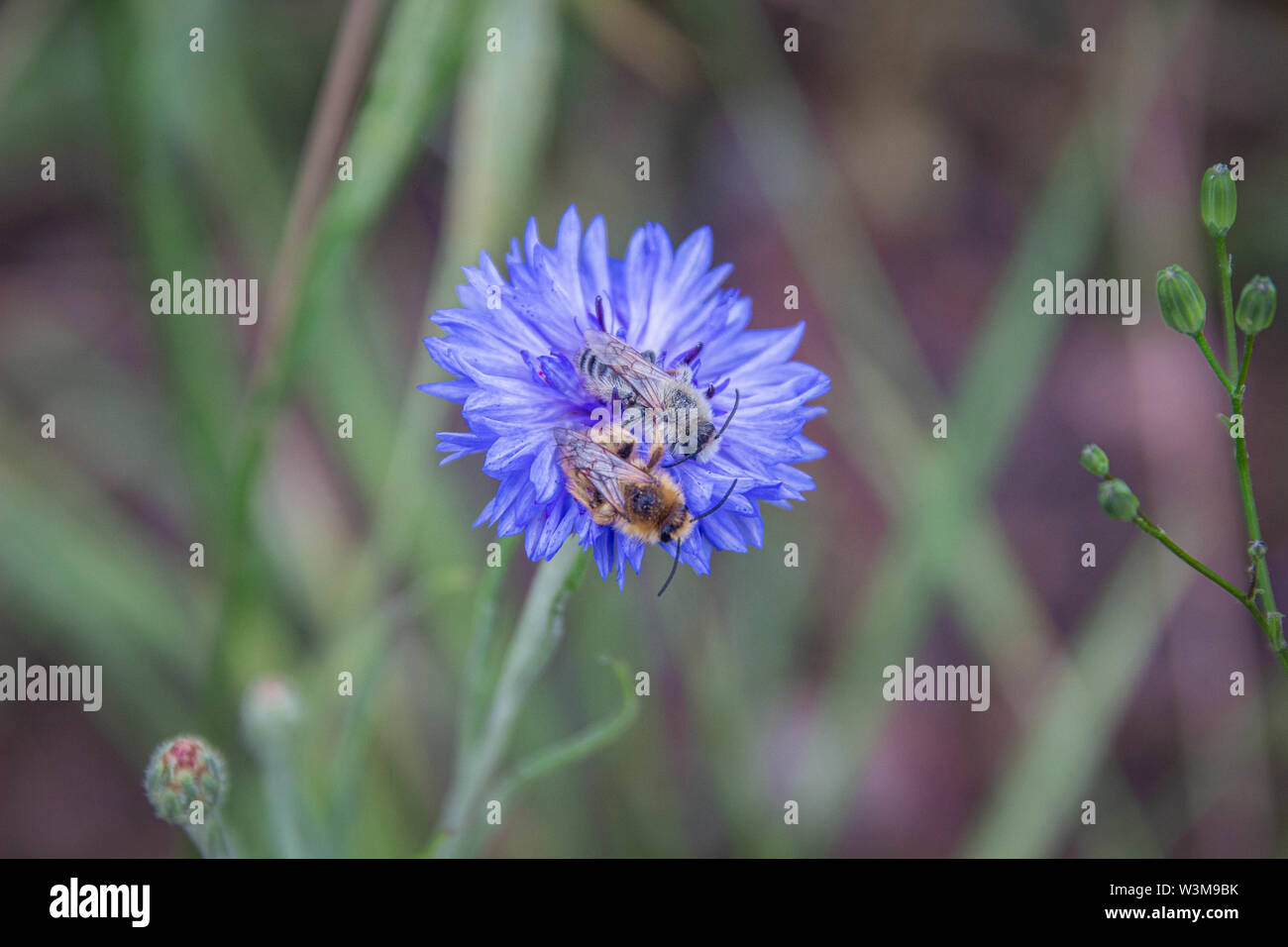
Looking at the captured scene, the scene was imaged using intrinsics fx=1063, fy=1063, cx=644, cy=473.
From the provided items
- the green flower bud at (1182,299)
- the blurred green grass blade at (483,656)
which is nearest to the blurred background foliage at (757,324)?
the blurred green grass blade at (483,656)

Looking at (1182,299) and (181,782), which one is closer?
(1182,299)

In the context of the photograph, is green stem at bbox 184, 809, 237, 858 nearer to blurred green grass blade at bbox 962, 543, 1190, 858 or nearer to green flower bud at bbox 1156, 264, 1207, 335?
green flower bud at bbox 1156, 264, 1207, 335

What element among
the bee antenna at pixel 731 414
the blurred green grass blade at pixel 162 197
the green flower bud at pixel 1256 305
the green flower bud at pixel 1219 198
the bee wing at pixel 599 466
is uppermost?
the blurred green grass blade at pixel 162 197

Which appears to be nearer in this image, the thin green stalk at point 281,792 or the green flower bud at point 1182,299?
the green flower bud at point 1182,299

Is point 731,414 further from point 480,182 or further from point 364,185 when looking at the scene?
point 480,182

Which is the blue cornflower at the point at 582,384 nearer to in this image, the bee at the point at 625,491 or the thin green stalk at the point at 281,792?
the bee at the point at 625,491

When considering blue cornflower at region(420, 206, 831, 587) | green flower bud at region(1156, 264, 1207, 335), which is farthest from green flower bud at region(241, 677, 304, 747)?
green flower bud at region(1156, 264, 1207, 335)

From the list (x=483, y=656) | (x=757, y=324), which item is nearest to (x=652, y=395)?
(x=483, y=656)
